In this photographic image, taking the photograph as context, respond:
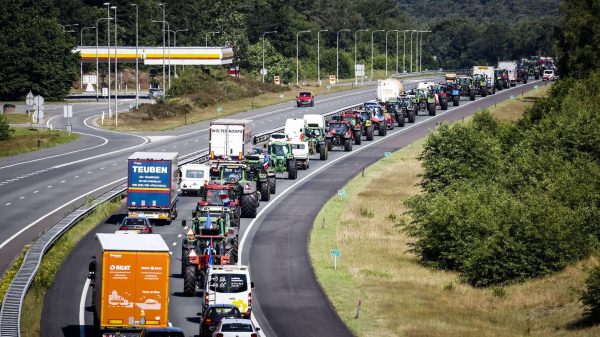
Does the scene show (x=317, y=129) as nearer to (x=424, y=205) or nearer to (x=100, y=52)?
(x=424, y=205)

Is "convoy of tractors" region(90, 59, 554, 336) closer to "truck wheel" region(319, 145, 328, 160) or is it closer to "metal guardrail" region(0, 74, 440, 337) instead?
"truck wheel" region(319, 145, 328, 160)

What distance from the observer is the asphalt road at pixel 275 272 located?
47.7 m

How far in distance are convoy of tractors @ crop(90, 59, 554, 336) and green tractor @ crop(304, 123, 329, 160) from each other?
82mm

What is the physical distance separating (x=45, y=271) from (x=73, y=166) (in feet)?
145

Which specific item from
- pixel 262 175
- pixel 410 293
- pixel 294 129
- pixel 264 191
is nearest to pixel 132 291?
pixel 410 293

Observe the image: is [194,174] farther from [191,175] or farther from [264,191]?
[264,191]

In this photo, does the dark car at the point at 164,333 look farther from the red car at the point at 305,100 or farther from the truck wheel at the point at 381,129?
the red car at the point at 305,100

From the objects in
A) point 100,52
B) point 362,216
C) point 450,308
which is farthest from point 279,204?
point 100,52

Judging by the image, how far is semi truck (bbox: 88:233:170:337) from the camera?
134 feet

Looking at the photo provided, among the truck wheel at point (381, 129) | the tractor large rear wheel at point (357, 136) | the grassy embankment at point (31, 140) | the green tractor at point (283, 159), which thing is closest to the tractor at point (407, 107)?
the truck wheel at point (381, 129)

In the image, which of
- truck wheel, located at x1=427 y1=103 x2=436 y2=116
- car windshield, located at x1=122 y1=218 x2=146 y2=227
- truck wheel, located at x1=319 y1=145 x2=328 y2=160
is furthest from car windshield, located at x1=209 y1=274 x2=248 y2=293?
truck wheel, located at x1=427 y1=103 x2=436 y2=116

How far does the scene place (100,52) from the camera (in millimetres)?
178375

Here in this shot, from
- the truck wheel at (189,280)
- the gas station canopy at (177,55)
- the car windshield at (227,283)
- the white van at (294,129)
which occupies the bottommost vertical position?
the truck wheel at (189,280)

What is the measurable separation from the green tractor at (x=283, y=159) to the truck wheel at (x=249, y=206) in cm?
1584
